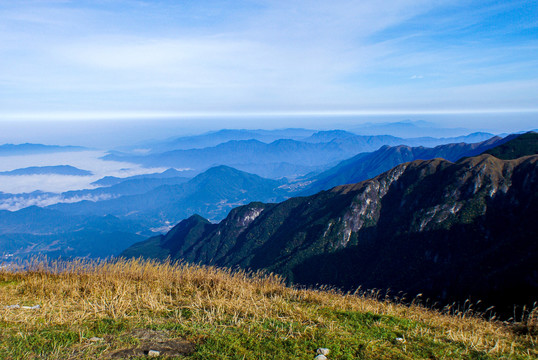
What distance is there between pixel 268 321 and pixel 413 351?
3088 mm

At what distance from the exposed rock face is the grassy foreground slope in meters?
79.2

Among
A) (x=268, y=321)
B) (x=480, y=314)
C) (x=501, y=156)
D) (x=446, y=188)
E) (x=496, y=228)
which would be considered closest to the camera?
(x=268, y=321)

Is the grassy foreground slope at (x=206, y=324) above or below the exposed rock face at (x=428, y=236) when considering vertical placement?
above

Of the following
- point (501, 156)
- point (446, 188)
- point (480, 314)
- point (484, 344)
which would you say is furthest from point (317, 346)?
point (501, 156)

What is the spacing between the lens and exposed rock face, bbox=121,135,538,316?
86.5m

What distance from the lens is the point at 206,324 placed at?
21.7 feet

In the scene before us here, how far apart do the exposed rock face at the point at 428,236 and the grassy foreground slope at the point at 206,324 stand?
260 ft

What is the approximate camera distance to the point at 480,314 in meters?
10.2

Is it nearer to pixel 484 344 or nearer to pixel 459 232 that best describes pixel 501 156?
pixel 459 232

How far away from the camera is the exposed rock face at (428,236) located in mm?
86500

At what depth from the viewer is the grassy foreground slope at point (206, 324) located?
5633 mm

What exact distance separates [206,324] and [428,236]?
155111 mm

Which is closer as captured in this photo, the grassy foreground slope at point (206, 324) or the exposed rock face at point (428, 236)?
the grassy foreground slope at point (206, 324)

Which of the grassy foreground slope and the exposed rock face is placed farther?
the exposed rock face
